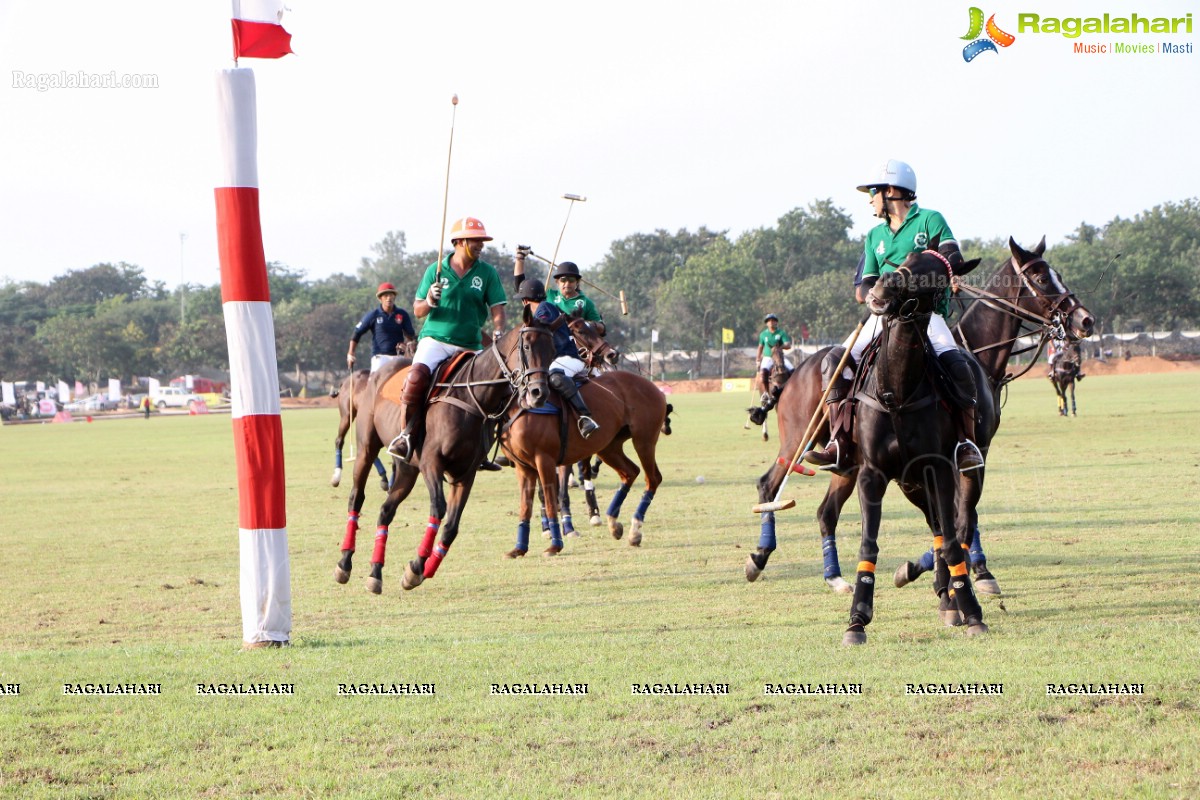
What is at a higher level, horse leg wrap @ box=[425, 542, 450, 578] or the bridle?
the bridle

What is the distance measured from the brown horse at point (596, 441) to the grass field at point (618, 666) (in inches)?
16.7

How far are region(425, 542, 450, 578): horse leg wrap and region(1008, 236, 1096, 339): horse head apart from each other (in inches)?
205

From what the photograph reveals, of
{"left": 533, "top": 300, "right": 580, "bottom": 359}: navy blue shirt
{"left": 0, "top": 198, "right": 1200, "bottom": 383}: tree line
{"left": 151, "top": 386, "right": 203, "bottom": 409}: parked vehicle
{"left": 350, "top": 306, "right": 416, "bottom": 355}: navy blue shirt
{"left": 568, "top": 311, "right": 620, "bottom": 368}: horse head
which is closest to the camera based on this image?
{"left": 533, "top": 300, "right": 580, "bottom": 359}: navy blue shirt

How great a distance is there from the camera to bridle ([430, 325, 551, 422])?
31.4ft

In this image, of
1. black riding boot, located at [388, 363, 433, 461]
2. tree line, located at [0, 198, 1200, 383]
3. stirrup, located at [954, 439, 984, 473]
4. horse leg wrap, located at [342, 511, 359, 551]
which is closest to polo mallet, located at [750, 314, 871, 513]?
stirrup, located at [954, 439, 984, 473]

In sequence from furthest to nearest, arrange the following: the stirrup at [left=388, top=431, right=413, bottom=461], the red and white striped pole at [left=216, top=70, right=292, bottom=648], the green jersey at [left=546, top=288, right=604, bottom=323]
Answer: the green jersey at [left=546, top=288, right=604, bottom=323]
the stirrup at [left=388, top=431, right=413, bottom=461]
the red and white striped pole at [left=216, top=70, right=292, bottom=648]

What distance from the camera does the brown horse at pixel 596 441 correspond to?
11.8 meters

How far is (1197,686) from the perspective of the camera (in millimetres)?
5520

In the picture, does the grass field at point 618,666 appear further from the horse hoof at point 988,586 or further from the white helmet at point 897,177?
the white helmet at point 897,177

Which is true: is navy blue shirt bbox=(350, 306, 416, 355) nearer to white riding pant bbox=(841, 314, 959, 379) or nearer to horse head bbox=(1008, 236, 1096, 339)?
horse head bbox=(1008, 236, 1096, 339)

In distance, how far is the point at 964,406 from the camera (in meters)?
7.60

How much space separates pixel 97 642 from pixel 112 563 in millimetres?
4155

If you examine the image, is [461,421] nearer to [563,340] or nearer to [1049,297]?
[563,340]

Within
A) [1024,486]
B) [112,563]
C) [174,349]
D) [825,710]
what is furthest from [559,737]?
[174,349]
